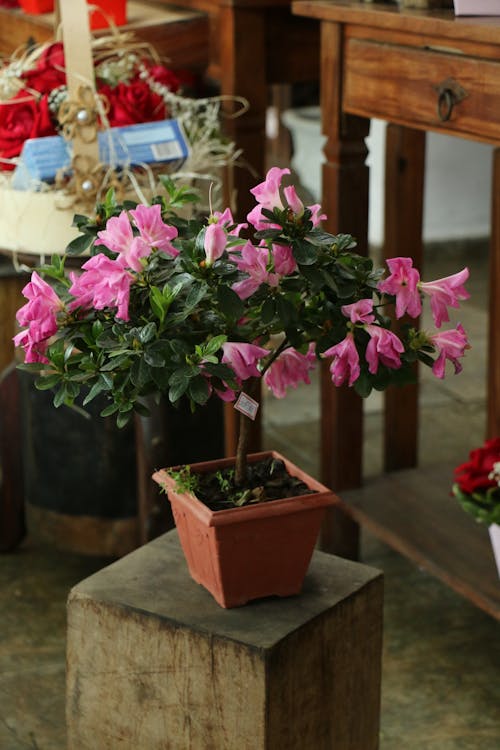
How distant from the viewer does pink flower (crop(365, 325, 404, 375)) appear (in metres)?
1.27

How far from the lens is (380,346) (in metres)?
1.27

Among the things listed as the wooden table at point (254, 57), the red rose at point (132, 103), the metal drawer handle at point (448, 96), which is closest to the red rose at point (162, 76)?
the red rose at point (132, 103)

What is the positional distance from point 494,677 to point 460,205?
10.3 feet

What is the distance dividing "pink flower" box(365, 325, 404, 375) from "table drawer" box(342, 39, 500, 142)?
0.53m

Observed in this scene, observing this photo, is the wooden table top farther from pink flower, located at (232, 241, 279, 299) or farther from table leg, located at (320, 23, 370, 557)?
pink flower, located at (232, 241, 279, 299)

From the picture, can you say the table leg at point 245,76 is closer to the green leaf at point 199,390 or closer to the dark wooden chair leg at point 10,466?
the dark wooden chair leg at point 10,466

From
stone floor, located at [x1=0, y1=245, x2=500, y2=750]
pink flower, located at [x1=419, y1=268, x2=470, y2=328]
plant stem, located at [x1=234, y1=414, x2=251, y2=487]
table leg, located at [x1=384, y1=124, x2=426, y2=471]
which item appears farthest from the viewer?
table leg, located at [x1=384, y1=124, x2=426, y2=471]

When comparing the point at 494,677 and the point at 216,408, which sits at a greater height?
the point at 216,408

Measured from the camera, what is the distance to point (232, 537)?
1.37m

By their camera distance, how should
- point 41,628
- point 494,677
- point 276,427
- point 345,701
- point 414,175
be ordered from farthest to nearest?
point 276,427
point 414,175
point 41,628
point 494,677
point 345,701

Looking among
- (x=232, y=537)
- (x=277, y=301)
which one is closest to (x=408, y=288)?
(x=277, y=301)

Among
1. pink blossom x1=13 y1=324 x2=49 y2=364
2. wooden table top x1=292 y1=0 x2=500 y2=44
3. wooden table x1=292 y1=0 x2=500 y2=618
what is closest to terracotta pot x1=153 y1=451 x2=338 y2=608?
pink blossom x1=13 y1=324 x2=49 y2=364

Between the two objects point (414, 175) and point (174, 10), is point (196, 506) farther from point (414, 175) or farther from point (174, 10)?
point (174, 10)

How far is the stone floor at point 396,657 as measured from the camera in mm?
1880
